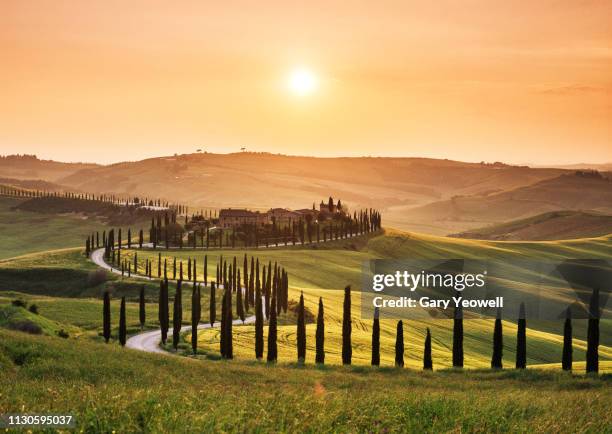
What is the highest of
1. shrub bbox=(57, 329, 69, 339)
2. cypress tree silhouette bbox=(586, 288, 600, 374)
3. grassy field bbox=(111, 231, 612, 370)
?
cypress tree silhouette bbox=(586, 288, 600, 374)

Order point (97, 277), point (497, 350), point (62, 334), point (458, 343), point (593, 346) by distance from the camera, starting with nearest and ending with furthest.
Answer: point (593, 346) < point (497, 350) < point (458, 343) < point (62, 334) < point (97, 277)

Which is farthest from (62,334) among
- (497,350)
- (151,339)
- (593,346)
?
(593,346)

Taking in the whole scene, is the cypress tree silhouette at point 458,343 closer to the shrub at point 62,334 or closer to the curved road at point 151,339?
the curved road at point 151,339

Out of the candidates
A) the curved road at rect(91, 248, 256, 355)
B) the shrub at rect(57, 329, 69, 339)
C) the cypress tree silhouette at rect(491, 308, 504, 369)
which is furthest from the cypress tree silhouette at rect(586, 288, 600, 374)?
the shrub at rect(57, 329, 69, 339)

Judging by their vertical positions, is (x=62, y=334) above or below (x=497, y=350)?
below

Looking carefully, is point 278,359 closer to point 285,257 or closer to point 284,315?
point 284,315

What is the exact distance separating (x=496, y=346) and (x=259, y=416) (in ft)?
175

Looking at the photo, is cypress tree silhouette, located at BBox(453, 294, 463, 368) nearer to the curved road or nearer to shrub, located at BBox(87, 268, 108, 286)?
the curved road

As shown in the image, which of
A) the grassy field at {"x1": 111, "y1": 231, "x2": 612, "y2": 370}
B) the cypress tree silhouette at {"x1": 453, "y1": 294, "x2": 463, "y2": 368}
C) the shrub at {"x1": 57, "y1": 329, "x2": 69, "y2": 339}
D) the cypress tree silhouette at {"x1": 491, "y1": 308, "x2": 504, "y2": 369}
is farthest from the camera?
the grassy field at {"x1": 111, "y1": 231, "x2": 612, "y2": 370}

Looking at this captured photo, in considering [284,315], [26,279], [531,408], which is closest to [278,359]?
[284,315]

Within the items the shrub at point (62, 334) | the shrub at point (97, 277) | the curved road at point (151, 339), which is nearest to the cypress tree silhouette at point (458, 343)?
the curved road at point (151, 339)

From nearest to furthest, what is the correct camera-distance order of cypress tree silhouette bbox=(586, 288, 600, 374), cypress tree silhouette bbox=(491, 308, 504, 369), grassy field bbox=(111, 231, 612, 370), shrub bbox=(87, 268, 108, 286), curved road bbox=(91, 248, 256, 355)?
1. cypress tree silhouette bbox=(586, 288, 600, 374)
2. cypress tree silhouette bbox=(491, 308, 504, 369)
3. curved road bbox=(91, 248, 256, 355)
4. grassy field bbox=(111, 231, 612, 370)
5. shrub bbox=(87, 268, 108, 286)

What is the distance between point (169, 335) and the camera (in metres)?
89.1

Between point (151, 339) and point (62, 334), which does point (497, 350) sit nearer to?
point (151, 339)
